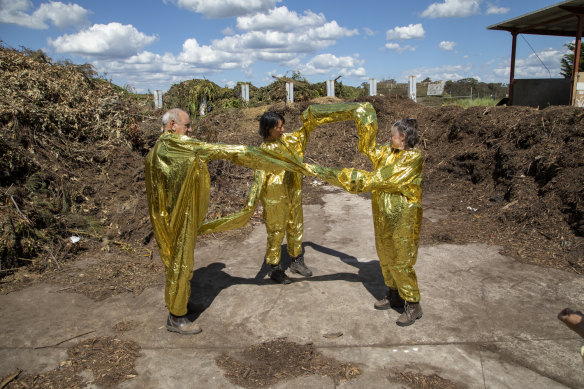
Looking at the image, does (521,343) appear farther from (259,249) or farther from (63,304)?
(63,304)

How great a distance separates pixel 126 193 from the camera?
6.70 metres

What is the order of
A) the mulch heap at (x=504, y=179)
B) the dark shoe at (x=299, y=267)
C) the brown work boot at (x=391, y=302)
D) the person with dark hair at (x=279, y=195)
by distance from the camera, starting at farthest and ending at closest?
1. the mulch heap at (x=504, y=179)
2. the dark shoe at (x=299, y=267)
3. the person with dark hair at (x=279, y=195)
4. the brown work boot at (x=391, y=302)

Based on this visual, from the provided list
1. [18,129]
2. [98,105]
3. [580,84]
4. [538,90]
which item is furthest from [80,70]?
[538,90]

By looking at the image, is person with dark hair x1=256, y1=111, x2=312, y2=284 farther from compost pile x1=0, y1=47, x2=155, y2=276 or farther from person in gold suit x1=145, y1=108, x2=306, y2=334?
compost pile x1=0, y1=47, x2=155, y2=276

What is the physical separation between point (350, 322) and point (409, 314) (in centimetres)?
52

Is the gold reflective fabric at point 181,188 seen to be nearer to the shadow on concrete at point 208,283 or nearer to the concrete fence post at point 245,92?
the shadow on concrete at point 208,283

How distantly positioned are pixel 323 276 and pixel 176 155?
2.33 metres

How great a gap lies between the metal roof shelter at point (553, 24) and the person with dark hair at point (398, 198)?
956 cm

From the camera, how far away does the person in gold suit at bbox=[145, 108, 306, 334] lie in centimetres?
309

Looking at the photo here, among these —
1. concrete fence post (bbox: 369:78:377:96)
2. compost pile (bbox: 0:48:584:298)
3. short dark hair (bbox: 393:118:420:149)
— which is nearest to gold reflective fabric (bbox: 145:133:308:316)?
short dark hair (bbox: 393:118:420:149)

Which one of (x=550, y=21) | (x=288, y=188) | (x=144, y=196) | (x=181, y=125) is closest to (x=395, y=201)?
(x=288, y=188)

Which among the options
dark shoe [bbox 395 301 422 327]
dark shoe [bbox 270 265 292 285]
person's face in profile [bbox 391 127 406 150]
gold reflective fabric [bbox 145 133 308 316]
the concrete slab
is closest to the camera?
the concrete slab

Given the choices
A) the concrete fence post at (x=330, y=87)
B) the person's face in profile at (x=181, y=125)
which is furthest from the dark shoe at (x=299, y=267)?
the concrete fence post at (x=330, y=87)

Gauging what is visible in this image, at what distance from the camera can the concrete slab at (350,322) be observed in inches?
113
